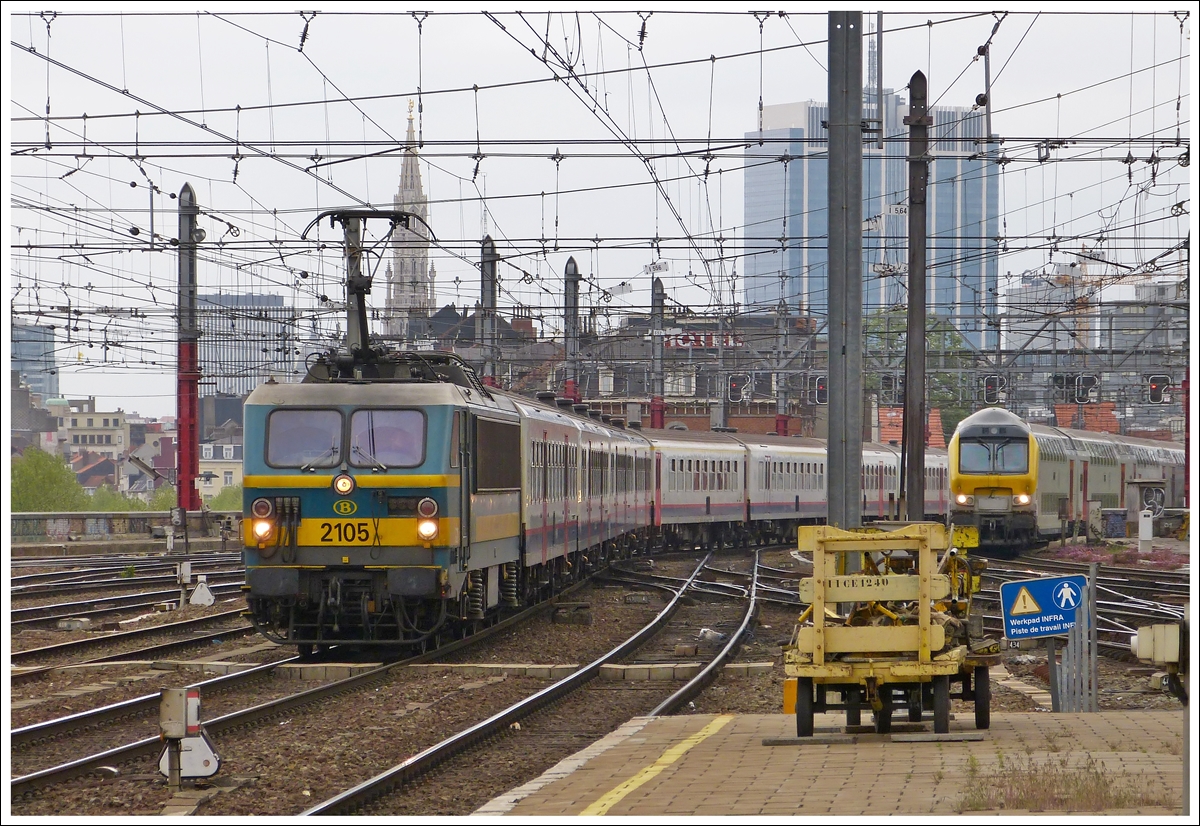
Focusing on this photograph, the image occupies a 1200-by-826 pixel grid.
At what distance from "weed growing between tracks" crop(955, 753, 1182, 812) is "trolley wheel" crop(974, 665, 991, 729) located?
1.70m

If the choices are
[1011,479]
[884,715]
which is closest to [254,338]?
[1011,479]

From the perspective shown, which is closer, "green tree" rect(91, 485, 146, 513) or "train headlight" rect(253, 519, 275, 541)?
"train headlight" rect(253, 519, 275, 541)

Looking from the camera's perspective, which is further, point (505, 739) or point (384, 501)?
point (384, 501)

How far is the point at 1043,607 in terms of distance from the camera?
1280 centimetres

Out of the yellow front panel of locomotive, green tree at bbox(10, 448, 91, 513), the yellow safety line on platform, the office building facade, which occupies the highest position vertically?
the office building facade

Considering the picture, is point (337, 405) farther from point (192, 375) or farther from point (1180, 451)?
point (1180, 451)

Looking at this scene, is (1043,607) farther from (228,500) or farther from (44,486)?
(228,500)

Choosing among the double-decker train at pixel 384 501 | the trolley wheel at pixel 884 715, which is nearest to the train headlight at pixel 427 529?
the double-decker train at pixel 384 501

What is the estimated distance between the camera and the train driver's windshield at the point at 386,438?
15625 millimetres

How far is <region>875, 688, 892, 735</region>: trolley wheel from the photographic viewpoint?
1041 centimetres

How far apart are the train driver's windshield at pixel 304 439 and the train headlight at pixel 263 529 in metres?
0.59

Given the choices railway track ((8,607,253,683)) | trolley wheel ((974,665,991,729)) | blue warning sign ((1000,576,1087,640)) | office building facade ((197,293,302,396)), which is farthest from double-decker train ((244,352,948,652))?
trolley wheel ((974,665,991,729))

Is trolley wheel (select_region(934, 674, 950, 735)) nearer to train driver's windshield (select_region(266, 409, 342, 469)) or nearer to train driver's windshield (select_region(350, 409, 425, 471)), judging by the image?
train driver's windshield (select_region(350, 409, 425, 471))

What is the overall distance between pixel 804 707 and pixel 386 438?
6577mm
